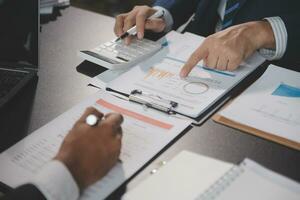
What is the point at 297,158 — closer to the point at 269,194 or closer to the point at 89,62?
the point at 269,194

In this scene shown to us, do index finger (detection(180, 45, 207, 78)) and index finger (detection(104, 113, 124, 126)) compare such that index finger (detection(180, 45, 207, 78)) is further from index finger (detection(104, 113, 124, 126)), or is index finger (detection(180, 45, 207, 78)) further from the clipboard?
index finger (detection(104, 113, 124, 126))

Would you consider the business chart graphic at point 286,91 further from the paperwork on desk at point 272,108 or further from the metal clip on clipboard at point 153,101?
the metal clip on clipboard at point 153,101

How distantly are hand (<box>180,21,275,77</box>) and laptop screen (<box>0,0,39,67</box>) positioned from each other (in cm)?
39

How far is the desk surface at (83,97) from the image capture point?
809 millimetres

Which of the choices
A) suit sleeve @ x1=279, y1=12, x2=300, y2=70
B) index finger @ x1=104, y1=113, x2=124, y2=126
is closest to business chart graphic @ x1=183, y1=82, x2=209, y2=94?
index finger @ x1=104, y1=113, x2=124, y2=126

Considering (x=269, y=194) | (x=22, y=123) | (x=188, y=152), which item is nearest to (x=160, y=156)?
(x=188, y=152)

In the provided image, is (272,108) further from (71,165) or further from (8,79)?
(8,79)

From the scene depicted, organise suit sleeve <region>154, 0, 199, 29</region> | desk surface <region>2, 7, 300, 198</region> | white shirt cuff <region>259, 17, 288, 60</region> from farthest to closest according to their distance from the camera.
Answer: suit sleeve <region>154, 0, 199, 29</region> < white shirt cuff <region>259, 17, 288, 60</region> < desk surface <region>2, 7, 300, 198</region>

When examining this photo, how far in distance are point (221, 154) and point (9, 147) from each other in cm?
43

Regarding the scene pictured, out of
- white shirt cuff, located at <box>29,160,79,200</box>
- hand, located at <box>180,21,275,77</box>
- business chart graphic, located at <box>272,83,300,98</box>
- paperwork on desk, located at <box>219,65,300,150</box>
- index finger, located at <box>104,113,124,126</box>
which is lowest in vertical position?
white shirt cuff, located at <box>29,160,79,200</box>

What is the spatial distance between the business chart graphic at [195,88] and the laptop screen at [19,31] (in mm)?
397

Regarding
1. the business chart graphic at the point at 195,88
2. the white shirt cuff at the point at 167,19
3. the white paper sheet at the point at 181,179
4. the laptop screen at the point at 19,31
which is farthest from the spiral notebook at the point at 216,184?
A: the white shirt cuff at the point at 167,19

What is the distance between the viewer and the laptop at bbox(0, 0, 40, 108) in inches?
39.2

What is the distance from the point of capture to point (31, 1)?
987 millimetres
